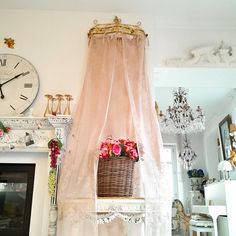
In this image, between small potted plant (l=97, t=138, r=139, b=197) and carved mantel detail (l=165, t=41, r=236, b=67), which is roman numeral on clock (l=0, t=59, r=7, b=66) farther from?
carved mantel detail (l=165, t=41, r=236, b=67)

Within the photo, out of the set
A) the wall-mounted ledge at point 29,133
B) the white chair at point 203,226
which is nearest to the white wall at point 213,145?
the white chair at point 203,226

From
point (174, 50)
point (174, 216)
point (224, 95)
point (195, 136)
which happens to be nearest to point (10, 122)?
point (174, 50)

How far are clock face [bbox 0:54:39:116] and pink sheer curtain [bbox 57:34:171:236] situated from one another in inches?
20.5

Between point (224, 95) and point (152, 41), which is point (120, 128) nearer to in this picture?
point (152, 41)

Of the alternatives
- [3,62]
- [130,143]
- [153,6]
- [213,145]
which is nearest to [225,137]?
[213,145]

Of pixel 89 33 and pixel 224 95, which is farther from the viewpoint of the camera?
pixel 224 95

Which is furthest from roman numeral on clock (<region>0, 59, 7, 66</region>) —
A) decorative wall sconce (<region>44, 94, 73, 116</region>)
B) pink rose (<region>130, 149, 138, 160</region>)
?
pink rose (<region>130, 149, 138, 160</region>)

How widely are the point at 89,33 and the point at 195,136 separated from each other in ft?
16.3

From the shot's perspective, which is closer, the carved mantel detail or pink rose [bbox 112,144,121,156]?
pink rose [bbox 112,144,121,156]

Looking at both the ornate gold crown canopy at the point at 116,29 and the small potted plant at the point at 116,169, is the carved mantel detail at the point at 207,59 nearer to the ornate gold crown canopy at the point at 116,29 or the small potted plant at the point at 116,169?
the ornate gold crown canopy at the point at 116,29

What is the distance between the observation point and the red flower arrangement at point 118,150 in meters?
2.15

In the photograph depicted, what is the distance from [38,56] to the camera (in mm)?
2760

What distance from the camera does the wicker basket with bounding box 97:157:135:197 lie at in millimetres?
2141

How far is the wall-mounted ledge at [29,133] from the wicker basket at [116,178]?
0.51 m
